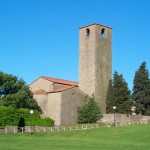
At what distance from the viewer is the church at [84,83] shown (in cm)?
7312

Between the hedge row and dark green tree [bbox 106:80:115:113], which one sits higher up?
dark green tree [bbox 106:80:115:113]

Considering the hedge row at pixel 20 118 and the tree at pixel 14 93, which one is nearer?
the hedge row at pixel 20 118

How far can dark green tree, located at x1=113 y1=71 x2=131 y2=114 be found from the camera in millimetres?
73938

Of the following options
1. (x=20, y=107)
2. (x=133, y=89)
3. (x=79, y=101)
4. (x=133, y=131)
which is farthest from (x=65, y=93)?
(x=133, y=131)

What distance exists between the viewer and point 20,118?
209 feet

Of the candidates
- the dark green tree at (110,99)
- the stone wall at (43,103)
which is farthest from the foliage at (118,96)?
the stone wall at (43,103)

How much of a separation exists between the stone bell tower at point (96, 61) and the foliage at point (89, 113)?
3016 millimetres

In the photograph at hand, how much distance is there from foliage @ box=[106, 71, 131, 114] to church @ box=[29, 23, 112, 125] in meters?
1.44

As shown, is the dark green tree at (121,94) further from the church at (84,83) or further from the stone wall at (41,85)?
the stone wall at (41,85)

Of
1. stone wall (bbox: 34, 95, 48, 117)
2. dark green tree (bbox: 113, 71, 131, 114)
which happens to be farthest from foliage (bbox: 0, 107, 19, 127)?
dark green tree (bbox: 113, 71, 131, 114)

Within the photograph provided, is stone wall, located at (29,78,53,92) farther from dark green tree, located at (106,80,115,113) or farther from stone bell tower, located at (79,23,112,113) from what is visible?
dark green tree, located at (106,80,115,113)

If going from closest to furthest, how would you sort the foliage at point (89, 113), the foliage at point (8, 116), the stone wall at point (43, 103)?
the foliage at point (8, 116), the foliage at point (89, 113), the stone wall at point (43, 103)

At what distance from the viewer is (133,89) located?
77188 millimetres

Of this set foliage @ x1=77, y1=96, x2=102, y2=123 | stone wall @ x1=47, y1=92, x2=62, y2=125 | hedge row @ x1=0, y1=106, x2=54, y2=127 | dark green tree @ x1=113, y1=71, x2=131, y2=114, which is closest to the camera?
hedge row @ x1=0, y1=106, x2=54, y2=127
